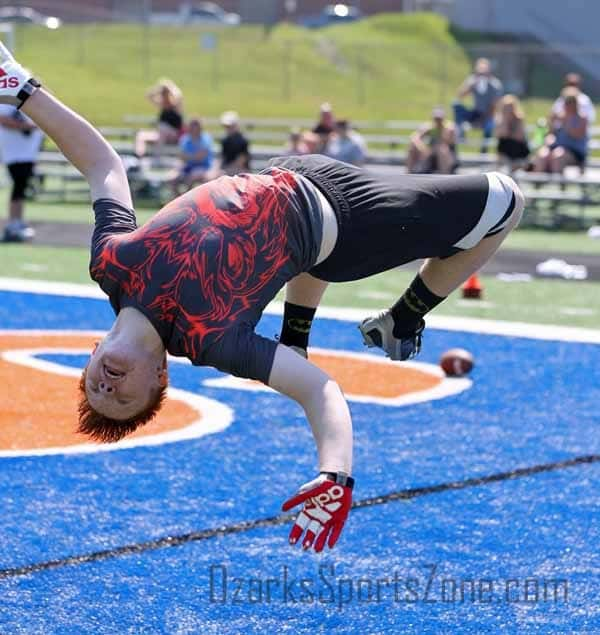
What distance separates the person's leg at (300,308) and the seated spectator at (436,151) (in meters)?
13.7

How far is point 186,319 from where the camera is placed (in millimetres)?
4586

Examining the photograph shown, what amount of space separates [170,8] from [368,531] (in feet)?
182

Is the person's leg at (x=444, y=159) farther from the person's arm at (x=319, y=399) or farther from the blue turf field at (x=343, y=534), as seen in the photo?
the person's arm at (x=319, y=399)

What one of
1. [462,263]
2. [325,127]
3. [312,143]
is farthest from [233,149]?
[462,263]

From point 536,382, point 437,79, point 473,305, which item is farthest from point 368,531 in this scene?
point 437,79

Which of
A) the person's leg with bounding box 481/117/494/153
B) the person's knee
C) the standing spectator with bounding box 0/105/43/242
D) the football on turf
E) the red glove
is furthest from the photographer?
the person's leg with bounding box 481/117/494/153

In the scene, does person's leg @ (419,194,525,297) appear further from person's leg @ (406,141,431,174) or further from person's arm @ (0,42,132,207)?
person's leg @ (406,141,431,174)

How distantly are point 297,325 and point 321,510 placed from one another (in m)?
1.51

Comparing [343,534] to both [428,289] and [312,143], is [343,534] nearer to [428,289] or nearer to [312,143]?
[428,289]

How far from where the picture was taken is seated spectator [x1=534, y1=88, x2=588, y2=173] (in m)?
19.6

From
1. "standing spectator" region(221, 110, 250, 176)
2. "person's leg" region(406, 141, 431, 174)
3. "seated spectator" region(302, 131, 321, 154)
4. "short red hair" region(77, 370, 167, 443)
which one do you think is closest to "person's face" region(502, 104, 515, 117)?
"person's leg" region(406, 141, 431, 174)

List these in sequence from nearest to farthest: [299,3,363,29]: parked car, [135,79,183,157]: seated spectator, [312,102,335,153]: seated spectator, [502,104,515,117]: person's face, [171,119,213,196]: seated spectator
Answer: [502,104,515,117]: person's face → [171,119,213,196]: seated spectator → [312,102,335,153]: seated spectator → [135,79,183,157]: seated spectator → [299,3,363,29]: parked car

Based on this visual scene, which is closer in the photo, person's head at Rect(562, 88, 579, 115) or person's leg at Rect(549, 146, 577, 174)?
person's head at Rect(562, 88, 579, 115)

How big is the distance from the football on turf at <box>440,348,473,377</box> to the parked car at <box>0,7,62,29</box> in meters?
34.0
